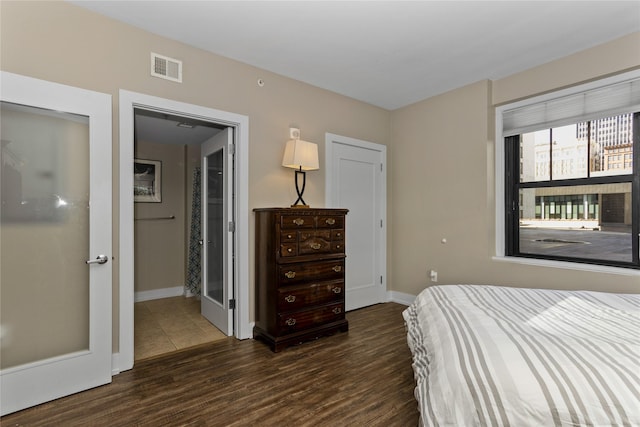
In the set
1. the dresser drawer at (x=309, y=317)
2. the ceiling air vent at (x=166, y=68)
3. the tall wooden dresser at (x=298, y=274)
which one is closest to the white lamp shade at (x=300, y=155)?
the tall wooden dresser at (x=298, y=274)

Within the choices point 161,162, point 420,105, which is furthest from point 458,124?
point 161,162

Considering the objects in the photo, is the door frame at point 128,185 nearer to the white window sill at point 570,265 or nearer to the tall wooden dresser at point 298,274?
the tall wooden dresser at point 298,274

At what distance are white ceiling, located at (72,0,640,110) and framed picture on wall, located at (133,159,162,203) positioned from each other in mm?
2484

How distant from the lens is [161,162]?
15.8 ft

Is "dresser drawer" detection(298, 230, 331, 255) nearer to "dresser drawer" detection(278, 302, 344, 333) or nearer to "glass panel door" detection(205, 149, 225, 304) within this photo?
"dresser drawer" detection(278, 302, 344, 333)

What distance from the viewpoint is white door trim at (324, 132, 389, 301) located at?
373cm

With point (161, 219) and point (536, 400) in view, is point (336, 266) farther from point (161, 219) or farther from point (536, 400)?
point (161, 219)

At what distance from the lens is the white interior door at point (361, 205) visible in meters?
3.87

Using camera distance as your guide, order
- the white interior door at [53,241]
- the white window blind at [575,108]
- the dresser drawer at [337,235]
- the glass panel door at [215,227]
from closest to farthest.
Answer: the white interior door at [53,241], the white window blind at [575,108], the dresser drawer at [337,235], the glass panel door at [215,227]

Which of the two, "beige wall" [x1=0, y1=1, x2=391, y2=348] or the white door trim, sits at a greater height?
"beige wall" [x1=0, y1=1, x2=391, y2=348]

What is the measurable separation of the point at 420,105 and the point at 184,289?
441 centimetres

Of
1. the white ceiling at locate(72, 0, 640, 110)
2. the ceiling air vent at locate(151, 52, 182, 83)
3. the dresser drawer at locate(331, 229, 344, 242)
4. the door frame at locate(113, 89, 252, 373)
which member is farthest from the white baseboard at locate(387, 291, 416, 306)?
the ceiling air vent at locate(151, 52, 182, 83)

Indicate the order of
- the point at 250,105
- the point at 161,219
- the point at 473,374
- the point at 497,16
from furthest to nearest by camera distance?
the point at 161,219, the point at 250,105, the point at 497,16, the point at 473,374

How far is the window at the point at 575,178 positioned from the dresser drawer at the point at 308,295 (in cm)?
204
